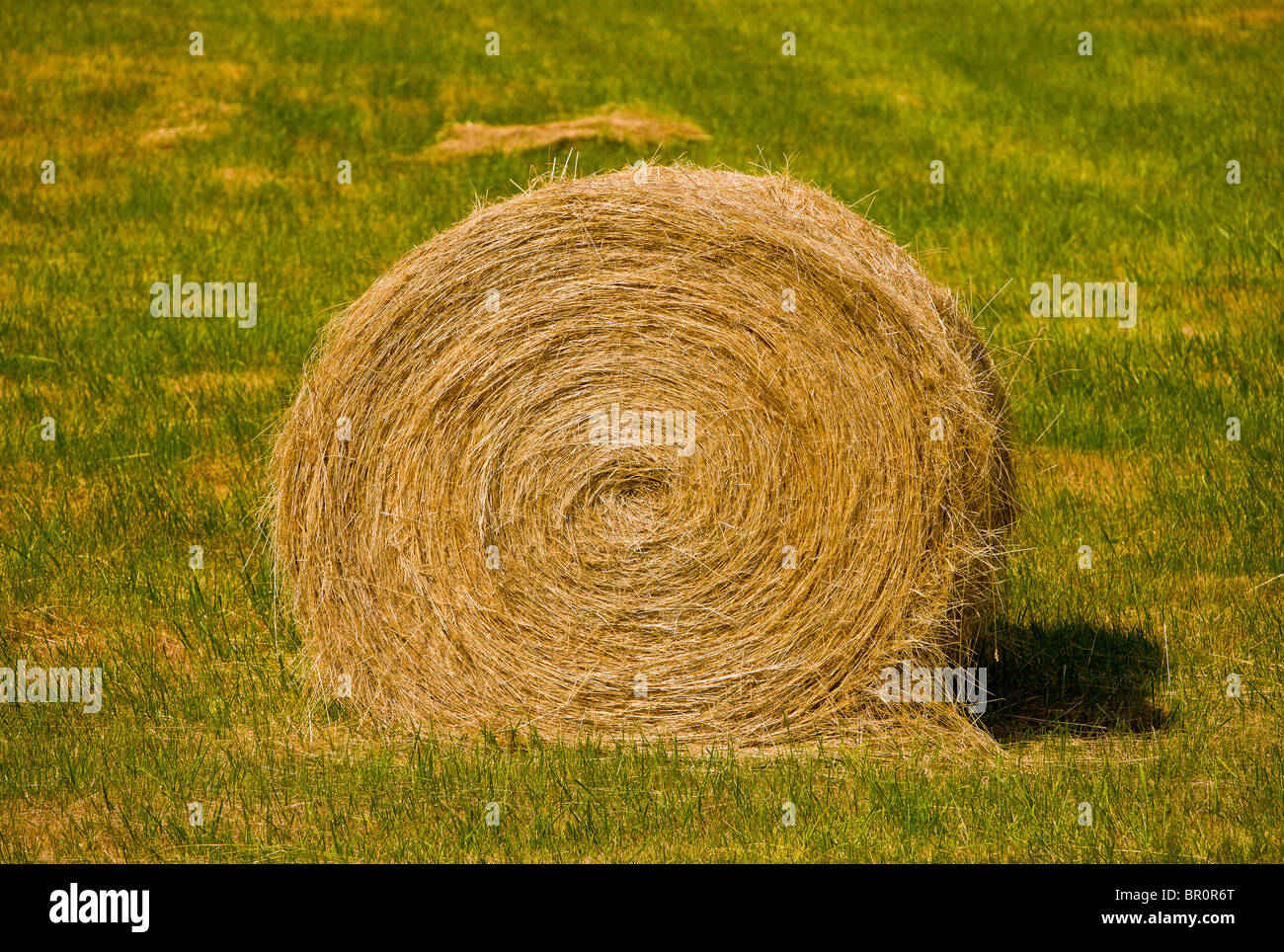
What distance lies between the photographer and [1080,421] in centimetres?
1006

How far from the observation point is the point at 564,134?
1677 centimetres

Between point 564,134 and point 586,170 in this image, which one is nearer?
point 586,170

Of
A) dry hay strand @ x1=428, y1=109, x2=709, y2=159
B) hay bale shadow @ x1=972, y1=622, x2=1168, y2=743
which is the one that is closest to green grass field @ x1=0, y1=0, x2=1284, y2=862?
hay bale shadow @ x1=972, y1=622, x2=1168, y2=743

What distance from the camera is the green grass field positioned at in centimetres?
549

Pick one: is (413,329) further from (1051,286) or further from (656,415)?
(1051,286)

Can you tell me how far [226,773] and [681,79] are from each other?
591 inches

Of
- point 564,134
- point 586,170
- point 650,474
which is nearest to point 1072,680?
point 650,474

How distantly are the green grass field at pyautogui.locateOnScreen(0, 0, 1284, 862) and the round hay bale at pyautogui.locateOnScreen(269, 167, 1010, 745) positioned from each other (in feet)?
1.14

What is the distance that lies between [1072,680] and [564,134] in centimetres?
1134

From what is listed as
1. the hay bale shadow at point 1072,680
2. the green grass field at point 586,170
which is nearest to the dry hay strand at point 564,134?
the green grass field at point 586,170

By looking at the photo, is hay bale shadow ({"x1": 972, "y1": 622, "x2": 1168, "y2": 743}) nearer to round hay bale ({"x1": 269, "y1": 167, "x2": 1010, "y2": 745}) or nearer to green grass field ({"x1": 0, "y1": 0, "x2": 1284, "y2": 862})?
green grass field ({"x1": 0, "y1": 0, "x2": 1284, "y2": 862})

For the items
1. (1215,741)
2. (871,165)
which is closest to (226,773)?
(1215,741)

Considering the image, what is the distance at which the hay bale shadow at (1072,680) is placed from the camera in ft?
21.2

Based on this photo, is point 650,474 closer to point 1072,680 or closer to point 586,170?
point 1072,680
